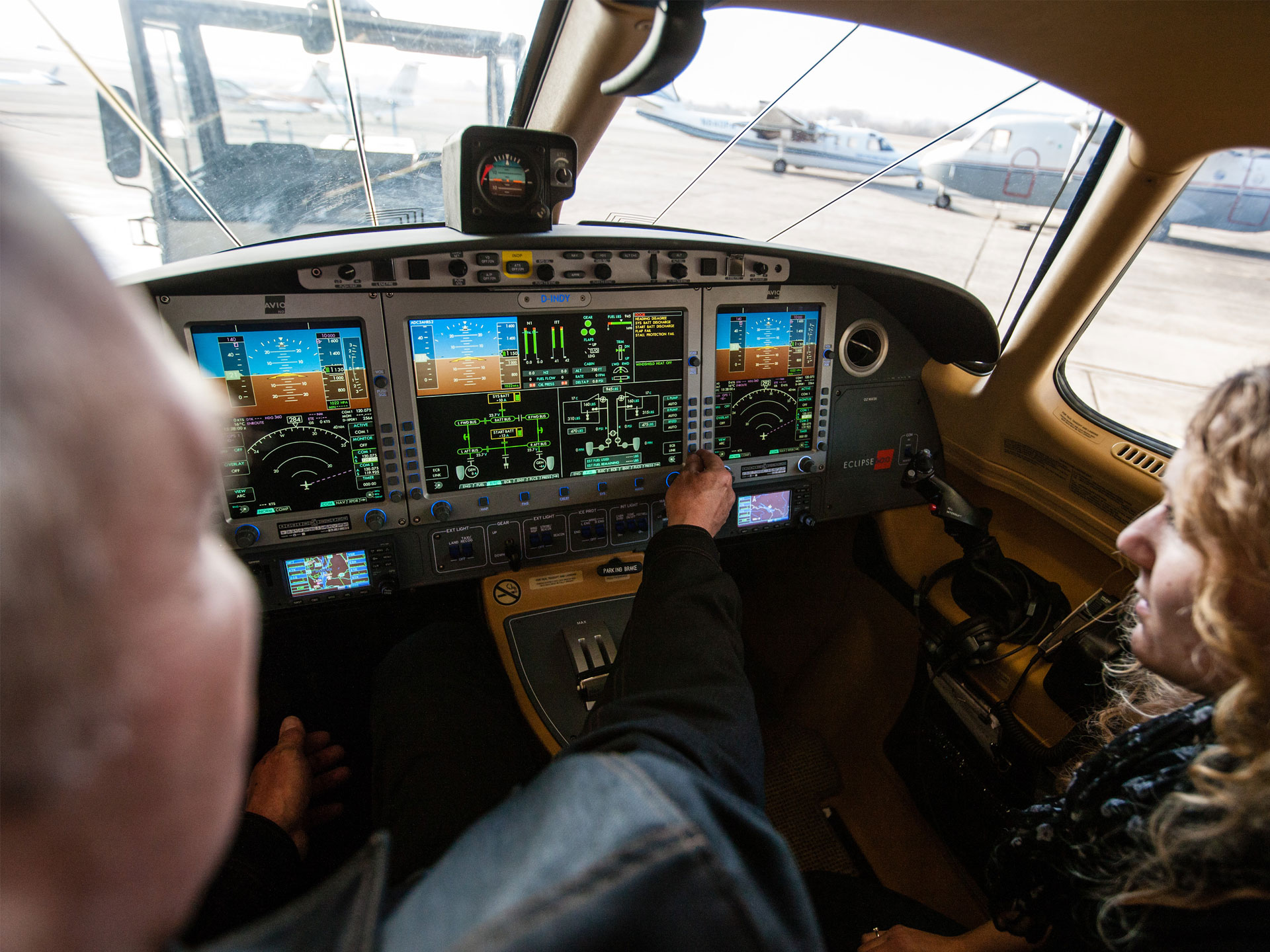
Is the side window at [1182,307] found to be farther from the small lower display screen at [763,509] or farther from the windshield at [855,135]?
the small lower display screen at [763,509]

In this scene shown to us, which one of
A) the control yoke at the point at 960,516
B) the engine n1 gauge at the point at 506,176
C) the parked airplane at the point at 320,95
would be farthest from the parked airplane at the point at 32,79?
the control yoke at the point at 960,516

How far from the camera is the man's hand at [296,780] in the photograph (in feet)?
4.86

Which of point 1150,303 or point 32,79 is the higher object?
point 32,79

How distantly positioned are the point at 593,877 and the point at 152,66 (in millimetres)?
2190

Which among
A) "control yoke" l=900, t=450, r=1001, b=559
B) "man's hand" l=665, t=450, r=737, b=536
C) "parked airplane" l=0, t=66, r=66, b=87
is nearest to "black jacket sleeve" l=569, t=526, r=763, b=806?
"man's hand" l=665, t=450, r=737, b=536

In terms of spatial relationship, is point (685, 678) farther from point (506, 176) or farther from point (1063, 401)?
point (1063, 401)

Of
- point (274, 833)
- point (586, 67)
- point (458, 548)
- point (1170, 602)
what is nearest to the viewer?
point (1170, 602)

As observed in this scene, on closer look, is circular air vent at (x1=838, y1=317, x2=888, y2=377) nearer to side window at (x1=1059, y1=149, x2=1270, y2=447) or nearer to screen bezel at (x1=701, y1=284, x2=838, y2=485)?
screen bezel at (x1=701, y1=284, x2=838, y2=485)

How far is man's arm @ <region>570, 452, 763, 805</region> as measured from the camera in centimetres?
77

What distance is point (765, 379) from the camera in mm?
2062

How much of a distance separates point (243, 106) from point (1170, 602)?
2487 mm

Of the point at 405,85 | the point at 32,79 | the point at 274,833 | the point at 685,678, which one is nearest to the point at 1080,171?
the point at 685,678

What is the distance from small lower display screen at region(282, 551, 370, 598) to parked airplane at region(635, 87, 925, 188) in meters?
1.54

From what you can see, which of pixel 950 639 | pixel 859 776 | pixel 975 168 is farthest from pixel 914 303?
pixel 975 168
